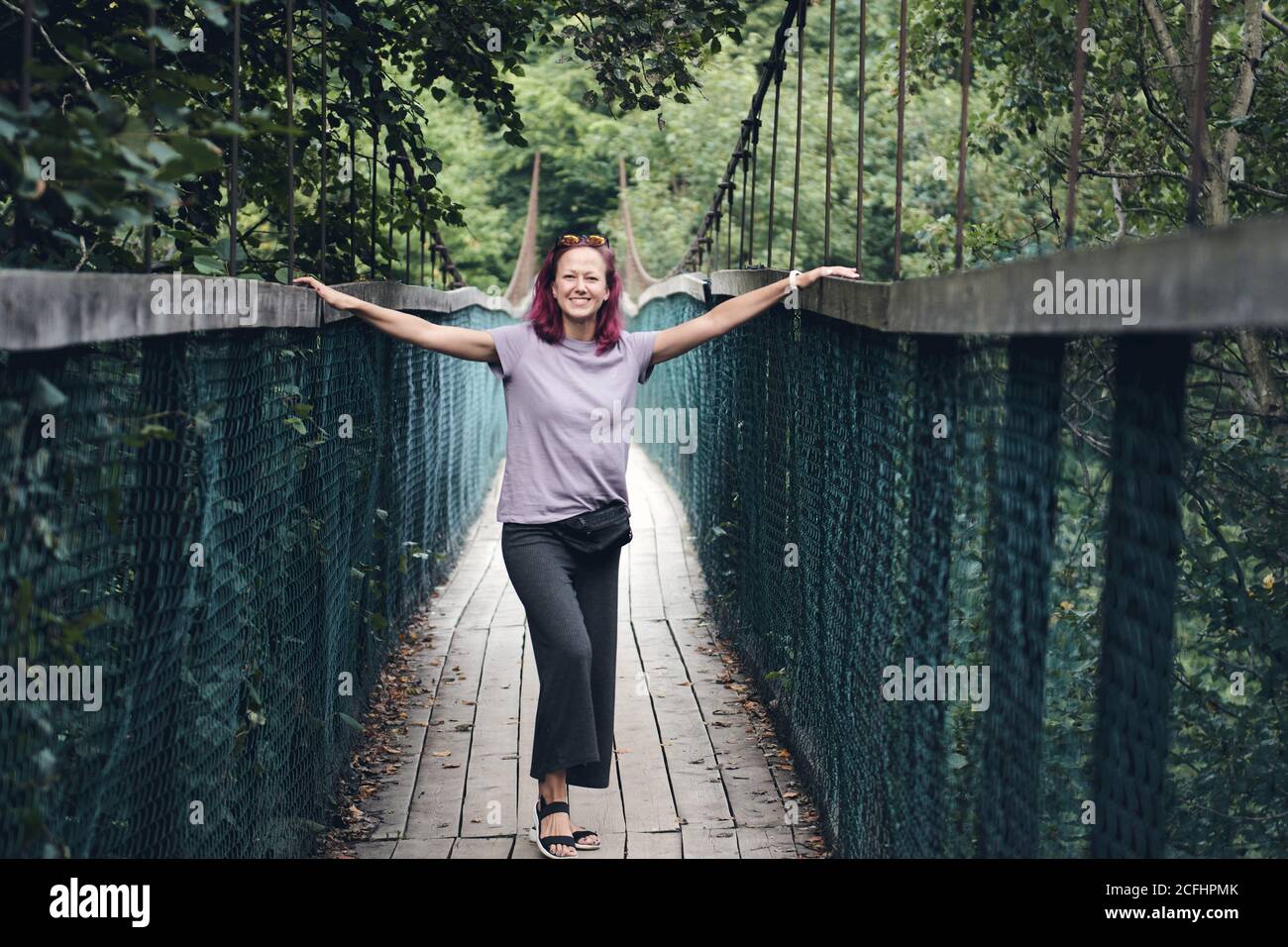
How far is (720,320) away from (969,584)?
4.47 ft

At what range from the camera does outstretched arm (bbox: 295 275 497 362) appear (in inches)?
154

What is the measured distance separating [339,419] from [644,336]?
3.44 feet

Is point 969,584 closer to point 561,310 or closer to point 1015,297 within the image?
point 1015,297

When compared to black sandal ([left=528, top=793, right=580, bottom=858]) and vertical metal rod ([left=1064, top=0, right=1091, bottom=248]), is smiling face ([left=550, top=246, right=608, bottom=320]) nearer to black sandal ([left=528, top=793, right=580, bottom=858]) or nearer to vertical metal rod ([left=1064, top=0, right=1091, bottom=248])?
black sandal ([left=528, top=793, right=580, bottom=858])

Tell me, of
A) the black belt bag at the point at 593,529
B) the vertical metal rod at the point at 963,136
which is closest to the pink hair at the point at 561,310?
the black belt bag at the point at 593,529

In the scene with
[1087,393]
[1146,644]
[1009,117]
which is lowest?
[1146,644]

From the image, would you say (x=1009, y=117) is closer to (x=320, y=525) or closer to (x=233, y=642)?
(x=320, y=525)

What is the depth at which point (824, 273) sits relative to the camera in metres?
3.86

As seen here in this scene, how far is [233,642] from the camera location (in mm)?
3062

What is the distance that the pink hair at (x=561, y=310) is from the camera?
4.01m

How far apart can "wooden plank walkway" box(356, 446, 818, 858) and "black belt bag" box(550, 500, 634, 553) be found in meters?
0.78

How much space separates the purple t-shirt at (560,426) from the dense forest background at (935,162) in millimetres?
809

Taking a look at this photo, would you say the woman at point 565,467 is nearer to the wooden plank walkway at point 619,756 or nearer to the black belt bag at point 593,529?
the black belt bag at point 593,529
